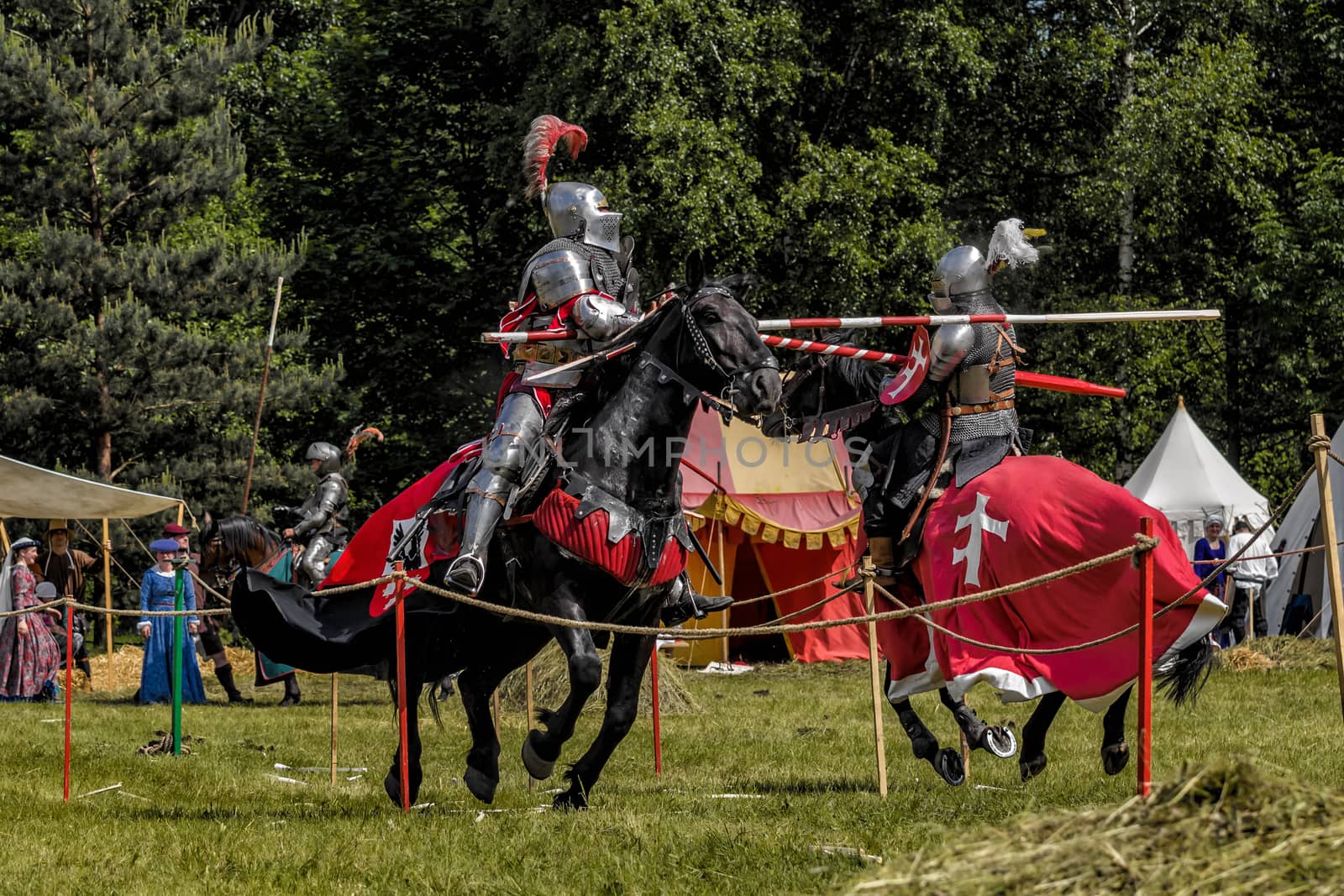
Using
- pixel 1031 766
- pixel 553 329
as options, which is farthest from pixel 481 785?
pixel 1031 766

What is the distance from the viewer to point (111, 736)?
41.4 feet

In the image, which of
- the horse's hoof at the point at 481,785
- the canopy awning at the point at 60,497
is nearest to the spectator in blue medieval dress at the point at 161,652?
the canopy awning at the point at 60,497

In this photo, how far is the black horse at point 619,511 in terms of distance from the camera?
24.1ft

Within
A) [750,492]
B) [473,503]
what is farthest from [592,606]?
[750,492]

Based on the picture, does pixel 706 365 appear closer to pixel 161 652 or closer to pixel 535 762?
pixel 535 762

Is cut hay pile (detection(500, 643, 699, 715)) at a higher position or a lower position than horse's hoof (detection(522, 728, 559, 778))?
lower

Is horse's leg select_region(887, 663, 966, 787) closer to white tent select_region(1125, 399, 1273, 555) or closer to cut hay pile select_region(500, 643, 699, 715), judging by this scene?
cut hay pile select_region(500, 643, 699, 715)

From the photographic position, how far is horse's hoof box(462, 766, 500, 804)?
7.89 m

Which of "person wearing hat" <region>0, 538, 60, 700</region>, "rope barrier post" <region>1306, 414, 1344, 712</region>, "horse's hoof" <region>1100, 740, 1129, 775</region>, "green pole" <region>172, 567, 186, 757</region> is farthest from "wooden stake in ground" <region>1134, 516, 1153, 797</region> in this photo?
"person wearing hat" <region>0, 538, 60, 700</region>

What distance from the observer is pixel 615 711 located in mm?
7496

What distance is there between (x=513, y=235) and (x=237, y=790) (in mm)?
19925

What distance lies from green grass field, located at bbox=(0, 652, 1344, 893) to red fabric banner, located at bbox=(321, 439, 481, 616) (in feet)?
3.64

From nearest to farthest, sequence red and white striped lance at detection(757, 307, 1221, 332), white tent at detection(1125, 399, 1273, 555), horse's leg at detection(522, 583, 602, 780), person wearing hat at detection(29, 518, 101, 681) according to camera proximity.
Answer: horse's leg at detection(522, 583, 602, 780)
red and white striped lance at detection(757, 307, 1221, 332)
person wearing hat at detection(29, 518, 101, 681)
white tent at detection(1125, 399, 1273, 555)

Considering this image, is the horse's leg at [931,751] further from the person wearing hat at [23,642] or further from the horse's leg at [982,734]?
the person wearing hat at [23,642]
